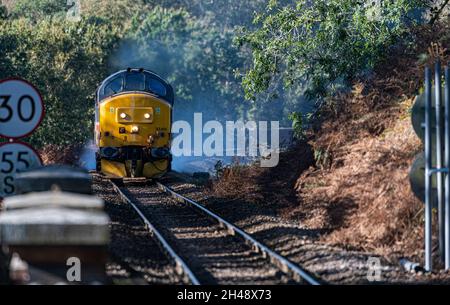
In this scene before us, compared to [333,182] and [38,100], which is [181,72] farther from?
[38,100]

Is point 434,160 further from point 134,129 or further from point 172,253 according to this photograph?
point 134,129

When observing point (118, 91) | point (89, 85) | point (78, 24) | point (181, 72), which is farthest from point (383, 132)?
point (181, 72)

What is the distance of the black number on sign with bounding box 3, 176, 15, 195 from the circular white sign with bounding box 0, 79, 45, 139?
1.64 ft

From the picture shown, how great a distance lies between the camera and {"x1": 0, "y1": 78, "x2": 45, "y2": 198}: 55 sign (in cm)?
1236

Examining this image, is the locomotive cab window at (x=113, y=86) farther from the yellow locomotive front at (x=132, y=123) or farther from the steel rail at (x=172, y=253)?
the steel rail at (x=172, y=253)

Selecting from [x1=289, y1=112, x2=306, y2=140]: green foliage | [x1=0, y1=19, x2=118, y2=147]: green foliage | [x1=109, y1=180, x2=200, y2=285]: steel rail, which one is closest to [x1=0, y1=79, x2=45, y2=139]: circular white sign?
[x1=109, y1=180, x2=200, y2=285]: steel rail

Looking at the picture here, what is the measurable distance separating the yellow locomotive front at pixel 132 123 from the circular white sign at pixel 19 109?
55.7 feet

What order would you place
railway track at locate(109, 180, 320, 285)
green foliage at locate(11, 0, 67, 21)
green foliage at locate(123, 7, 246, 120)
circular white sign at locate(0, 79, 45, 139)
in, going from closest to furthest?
circular white sign at locate(0, 79, 45, 139)
railway track at locate(109, 180, 320, 285)
green foliage at locate(123, 7, 246, 120)
green foliage at locate(11, 0, 67, 21)

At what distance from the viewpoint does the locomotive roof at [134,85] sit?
2983 centimetres

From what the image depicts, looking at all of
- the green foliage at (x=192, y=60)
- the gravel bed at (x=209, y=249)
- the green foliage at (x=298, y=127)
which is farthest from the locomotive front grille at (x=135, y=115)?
the green foliage at (x=192, y=60)

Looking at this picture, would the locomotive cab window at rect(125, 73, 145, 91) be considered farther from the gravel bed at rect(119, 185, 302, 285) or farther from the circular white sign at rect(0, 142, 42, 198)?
the circular white sign at rect(0, 142, 42, 198)

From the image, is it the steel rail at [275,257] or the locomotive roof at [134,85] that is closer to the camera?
the steel rail at [275,257]
